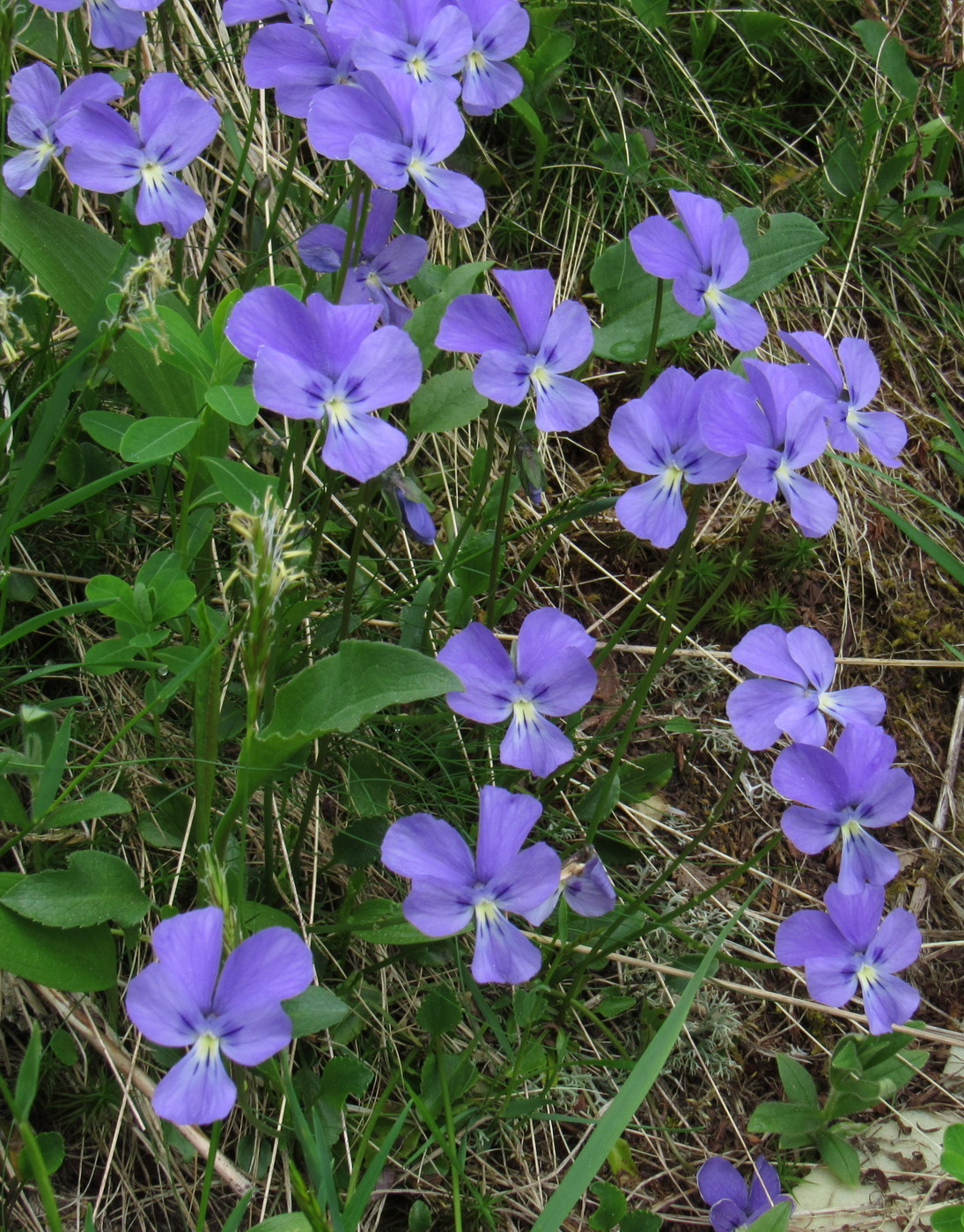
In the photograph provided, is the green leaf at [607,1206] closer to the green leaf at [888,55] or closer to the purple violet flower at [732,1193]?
the purple violet flower at [732,1193]

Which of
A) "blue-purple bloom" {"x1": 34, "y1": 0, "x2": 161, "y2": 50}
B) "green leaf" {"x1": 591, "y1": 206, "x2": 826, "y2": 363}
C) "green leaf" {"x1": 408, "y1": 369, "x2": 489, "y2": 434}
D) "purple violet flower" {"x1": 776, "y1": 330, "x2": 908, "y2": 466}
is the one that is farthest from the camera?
"green leaf" {"x1": 591, "y1": 206, "x2": 826, "y2": 363}

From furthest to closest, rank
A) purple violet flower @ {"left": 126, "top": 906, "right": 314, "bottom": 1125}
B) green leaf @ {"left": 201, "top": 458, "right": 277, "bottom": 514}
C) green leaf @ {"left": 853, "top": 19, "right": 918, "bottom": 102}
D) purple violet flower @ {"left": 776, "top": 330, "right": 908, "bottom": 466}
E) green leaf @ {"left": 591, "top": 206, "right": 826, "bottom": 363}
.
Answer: green leaf @ {"left": 853, "top": 19, "right": 918, "bottom": 102} → green leaf @ {"left": 591, "top": 206, "right": 826, "bottom": 363} → purple violet flower @ {"left": 776, "top": 330, "right": 908, "bottom": 466} → green leaf @ {"left": 201, "top": 458, "right": 277, "bottom": 514} → purple violet flower @ {"left": 126, "top": 906, "right": 314, "bottom": 1125}

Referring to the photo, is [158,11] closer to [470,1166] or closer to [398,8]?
[398,8]

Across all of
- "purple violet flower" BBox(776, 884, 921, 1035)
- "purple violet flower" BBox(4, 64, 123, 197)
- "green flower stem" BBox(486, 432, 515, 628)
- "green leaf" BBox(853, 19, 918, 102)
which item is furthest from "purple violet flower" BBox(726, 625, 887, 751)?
"green leaf" BBox(853, 19, 918, 102)

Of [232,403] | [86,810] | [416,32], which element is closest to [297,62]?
[416,32]

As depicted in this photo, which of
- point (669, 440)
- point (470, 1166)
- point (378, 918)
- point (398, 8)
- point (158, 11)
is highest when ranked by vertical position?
point (398, 8)

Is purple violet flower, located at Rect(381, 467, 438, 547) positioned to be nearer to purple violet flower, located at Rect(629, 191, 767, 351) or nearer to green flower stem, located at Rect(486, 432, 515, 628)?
green flower stem, located at Rect(486, 432, 515, 628)

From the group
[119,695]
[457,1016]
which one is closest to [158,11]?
[119,695]
